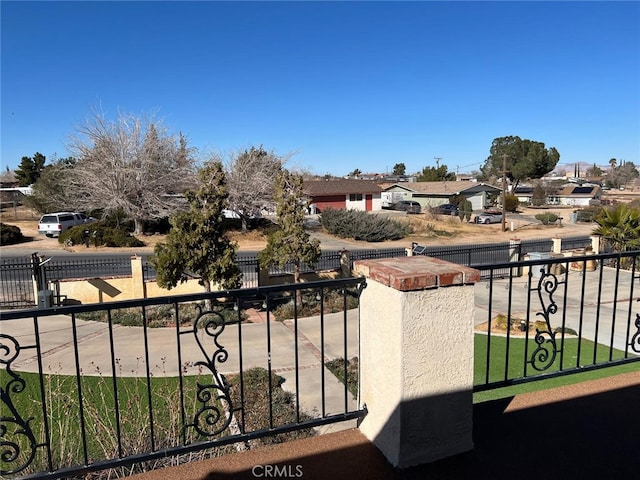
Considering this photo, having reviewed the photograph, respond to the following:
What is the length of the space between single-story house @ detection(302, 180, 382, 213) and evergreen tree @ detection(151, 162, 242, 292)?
3244cm

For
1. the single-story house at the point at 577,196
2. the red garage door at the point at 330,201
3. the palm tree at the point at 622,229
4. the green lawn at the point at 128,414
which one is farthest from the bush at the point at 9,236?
the single-story house at the point at 577,196

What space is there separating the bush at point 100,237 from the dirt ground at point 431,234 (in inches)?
14.9

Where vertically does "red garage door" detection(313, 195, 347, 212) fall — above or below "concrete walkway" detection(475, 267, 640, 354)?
above

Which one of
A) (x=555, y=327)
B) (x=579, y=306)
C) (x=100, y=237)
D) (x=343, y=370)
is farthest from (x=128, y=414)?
(x=100, y=237)

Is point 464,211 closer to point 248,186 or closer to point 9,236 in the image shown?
point 248,186

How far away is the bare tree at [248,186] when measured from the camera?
100ft

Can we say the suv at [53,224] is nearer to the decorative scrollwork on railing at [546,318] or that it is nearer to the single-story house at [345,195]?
the single-story house at [345,195]

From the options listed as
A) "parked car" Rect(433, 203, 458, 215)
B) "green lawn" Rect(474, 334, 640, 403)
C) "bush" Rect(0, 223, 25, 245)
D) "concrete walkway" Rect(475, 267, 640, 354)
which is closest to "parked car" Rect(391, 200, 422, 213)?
"parked car" Rect(433, 203, 458, 215)

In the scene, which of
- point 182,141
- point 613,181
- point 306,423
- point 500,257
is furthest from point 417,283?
point 613,181

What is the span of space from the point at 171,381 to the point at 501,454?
6.35m

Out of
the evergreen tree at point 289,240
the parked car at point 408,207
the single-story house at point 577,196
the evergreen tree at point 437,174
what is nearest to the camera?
the evergreen tree at point 289,240

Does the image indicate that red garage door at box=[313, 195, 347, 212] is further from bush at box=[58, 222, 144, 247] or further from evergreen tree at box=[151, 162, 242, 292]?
evergreen tree at box=[151, 162, 242, 292]

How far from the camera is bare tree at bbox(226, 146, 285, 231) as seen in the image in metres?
30.6

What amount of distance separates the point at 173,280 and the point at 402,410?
1132cm
